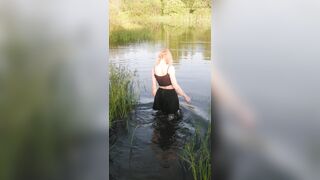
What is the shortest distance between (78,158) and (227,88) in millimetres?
700

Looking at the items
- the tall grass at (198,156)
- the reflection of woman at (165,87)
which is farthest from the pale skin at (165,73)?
the tall grass at (198,156)

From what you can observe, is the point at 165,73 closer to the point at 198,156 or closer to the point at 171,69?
the point at 171,69

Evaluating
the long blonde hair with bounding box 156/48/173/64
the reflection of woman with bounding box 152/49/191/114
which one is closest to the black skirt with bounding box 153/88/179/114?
the reflection of woman with bounding box 152/49/191/114

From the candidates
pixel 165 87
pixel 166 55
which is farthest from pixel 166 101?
pixel 166 55

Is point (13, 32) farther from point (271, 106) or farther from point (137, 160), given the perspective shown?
point (271, 106)

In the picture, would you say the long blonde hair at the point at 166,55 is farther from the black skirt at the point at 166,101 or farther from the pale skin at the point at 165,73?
the black skirt at the point at 166,101

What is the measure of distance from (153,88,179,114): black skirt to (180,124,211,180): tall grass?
0.56ft

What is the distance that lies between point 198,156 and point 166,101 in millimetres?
276

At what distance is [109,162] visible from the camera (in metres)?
1.86

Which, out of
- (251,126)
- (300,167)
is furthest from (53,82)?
(300,167)

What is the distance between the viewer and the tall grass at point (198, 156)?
187cm

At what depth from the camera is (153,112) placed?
6.26ft

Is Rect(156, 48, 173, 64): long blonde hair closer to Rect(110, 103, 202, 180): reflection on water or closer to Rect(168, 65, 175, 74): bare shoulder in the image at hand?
Rect(168, 65, 175, 74): bare shoulder

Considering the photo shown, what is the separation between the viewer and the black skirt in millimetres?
1900
